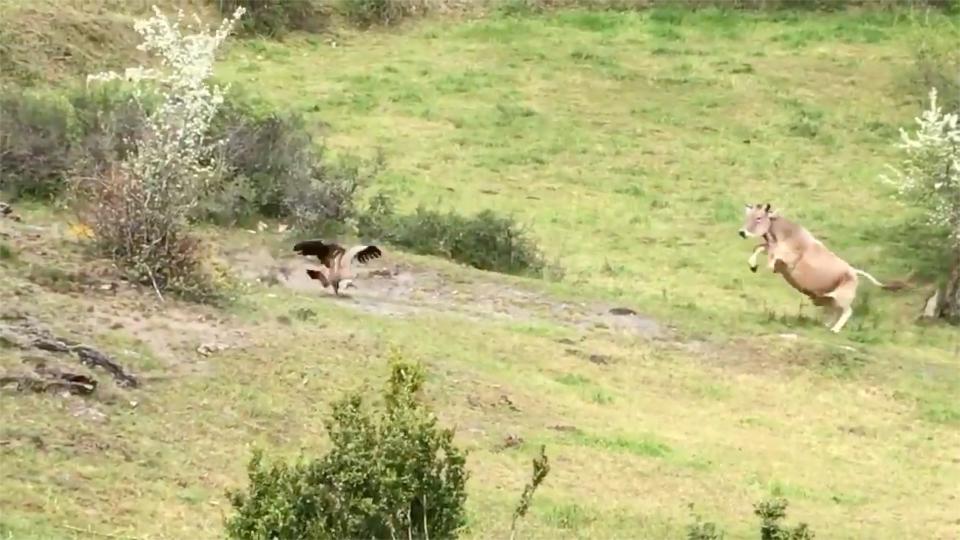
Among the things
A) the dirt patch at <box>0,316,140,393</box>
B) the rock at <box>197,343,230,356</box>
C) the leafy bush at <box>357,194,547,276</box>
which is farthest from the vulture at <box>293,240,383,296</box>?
the dirt patch at <box>0,316,140,393</box>

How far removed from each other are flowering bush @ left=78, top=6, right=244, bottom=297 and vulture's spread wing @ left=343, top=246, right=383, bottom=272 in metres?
1.68

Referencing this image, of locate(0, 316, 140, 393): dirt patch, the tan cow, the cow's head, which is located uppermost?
locate(0, 316, 140, 393): dirt patch

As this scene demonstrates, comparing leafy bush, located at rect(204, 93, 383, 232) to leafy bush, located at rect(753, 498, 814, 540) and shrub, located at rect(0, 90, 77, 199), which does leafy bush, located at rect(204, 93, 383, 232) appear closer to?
shrub, located at rect(0, 90, 77, 199)

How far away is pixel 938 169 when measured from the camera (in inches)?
672

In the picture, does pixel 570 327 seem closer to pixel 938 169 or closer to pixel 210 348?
pixel 210 348

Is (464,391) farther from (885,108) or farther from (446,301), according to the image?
(885,108)

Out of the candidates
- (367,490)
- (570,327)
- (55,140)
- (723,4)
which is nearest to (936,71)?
(723,4)

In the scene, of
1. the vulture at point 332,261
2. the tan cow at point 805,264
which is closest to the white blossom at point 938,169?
the tan cow at point 805,264

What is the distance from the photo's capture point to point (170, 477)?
7.33 metres

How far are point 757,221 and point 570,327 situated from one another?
3.31 meters

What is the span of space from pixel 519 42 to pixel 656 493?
19.7 metres

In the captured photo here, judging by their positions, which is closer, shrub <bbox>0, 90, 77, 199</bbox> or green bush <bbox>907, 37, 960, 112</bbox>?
shrub <bbox>0, 90, 77, 199</bbox>

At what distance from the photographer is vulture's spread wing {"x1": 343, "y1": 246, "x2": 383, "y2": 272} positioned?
1271cm

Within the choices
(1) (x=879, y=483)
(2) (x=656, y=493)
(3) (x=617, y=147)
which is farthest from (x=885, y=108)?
(2) (x=656, y=493)
